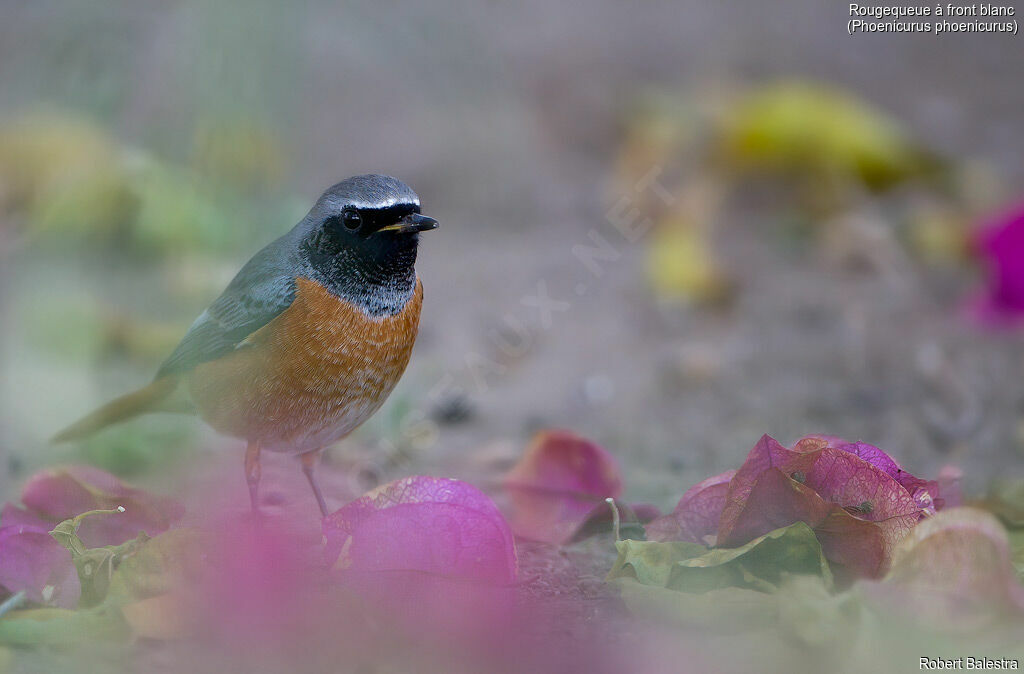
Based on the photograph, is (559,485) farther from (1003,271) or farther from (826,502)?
(1003,271)

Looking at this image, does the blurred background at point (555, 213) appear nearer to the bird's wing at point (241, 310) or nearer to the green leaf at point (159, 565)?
the bird's wing at point (241, 310)

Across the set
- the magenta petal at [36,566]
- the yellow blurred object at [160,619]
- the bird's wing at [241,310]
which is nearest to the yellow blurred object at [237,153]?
the bird's wing at [241,310]

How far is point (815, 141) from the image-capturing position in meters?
3.30

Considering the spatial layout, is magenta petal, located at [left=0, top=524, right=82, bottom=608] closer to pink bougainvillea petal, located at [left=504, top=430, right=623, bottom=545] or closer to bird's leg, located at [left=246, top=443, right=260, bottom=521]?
bird's leg, located at [left=246, top=443, right=260, bottom=521]

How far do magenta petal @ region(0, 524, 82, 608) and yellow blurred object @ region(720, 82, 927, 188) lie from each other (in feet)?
8.47

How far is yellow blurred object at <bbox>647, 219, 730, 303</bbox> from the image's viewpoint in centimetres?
297

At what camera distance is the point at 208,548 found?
1.22 meters

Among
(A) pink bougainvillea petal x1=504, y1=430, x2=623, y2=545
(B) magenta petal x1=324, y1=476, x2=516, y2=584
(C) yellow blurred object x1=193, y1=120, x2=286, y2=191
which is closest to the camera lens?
(B) magenta petal x1=324, y1=476, x2=516, y2=584

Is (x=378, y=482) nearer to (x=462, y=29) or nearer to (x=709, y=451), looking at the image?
(x=709, y=451)

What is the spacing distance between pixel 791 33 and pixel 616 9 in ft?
2.33

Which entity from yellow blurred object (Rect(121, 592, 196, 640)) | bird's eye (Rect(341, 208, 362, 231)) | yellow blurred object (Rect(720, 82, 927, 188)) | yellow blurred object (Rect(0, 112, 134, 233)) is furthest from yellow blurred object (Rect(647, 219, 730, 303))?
yellow blurred object (Rect(121, 592, 196, 640))


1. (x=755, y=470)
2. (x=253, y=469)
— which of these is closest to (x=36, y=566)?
(x=253, y=469)

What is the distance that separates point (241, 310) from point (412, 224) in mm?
337

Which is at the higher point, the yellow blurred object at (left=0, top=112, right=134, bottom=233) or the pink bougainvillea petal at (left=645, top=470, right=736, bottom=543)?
the yellow blurred object at (left=0, top=112, right=134, bottom=233)
